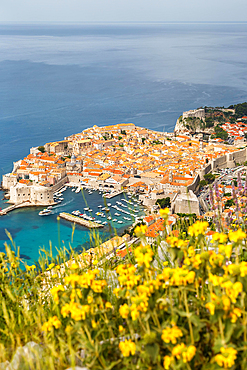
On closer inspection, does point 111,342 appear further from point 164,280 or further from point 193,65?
point 193,65

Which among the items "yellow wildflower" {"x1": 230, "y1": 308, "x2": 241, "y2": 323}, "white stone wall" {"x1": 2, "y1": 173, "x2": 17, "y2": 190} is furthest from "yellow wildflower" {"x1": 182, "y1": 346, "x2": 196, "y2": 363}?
"white stone wall" {"x1": 2, "y1": 173, "x2": 17, "y2": 190}

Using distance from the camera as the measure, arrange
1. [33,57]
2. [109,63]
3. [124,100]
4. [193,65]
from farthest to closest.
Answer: [33,57] → [109,63] → [193,65] → [124,100]

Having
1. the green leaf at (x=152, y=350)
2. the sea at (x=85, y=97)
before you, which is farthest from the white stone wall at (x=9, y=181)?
the green leaf at (x=152, y=350)

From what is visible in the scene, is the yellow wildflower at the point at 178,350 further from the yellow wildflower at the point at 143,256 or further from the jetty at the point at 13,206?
the jetty at the point at 13,206

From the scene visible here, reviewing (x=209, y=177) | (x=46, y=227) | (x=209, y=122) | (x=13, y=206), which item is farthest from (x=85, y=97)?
(x=46, y=227)

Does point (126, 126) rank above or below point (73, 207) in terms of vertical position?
above

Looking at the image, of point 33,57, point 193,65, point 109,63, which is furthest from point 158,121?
point 33,57
